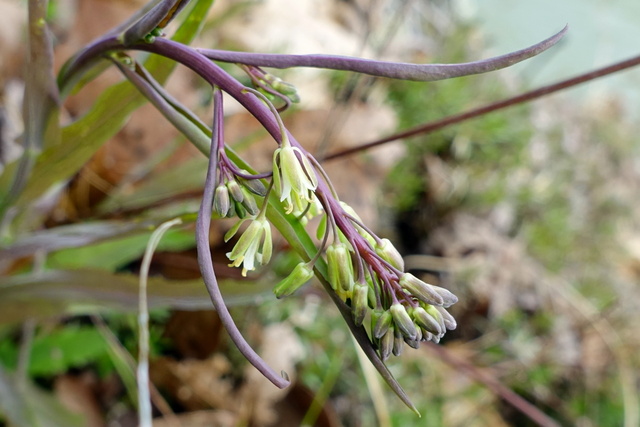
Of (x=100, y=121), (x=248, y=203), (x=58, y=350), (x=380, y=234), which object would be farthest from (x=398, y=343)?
(x=380, y=234)

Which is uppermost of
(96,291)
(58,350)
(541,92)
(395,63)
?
(395,63)

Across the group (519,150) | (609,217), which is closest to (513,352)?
(519,150)

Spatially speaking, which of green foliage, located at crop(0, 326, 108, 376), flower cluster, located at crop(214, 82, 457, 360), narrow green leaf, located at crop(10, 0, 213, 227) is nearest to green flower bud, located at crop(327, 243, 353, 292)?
flower cluster, located at crop(214, 82, 457, 360)

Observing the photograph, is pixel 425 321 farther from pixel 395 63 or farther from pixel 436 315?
pixel 395 63

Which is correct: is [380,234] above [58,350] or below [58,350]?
below

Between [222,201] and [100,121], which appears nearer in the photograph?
[222,201]

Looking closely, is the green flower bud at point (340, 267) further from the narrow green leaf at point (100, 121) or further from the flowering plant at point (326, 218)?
the narrow green leaf at point (100, 121)
